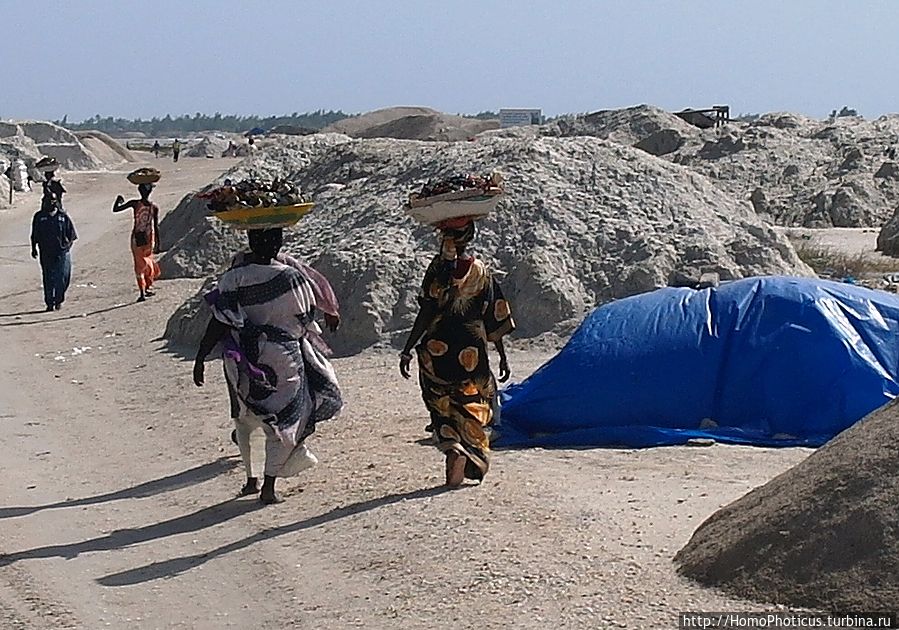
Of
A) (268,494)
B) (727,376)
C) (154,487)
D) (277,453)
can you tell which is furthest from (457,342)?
(727,376)

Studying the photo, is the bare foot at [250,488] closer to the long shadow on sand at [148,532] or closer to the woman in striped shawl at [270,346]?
the long shadow on sand at [148,532]

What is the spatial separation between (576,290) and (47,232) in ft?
21.0

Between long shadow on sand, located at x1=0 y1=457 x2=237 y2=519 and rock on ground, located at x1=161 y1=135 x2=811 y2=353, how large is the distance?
3.60 m

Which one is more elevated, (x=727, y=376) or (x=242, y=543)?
(x=727, y=376)

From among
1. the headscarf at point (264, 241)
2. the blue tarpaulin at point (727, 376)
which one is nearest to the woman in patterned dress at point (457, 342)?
the headscarf at point (264, 241)

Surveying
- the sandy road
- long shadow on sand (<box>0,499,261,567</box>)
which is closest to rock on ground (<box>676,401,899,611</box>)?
the sandy road

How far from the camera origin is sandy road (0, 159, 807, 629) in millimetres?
5516

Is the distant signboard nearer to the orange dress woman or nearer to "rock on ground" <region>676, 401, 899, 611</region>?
the orange dress woman

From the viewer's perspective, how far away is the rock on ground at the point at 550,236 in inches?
467

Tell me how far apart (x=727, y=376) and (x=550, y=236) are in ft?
13.2

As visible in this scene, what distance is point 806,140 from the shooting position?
117 feet

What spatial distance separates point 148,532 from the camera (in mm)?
6824

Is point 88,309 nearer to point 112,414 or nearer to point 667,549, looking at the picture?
point 112,414

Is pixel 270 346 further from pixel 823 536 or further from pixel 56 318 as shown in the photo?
pixel 56 318
